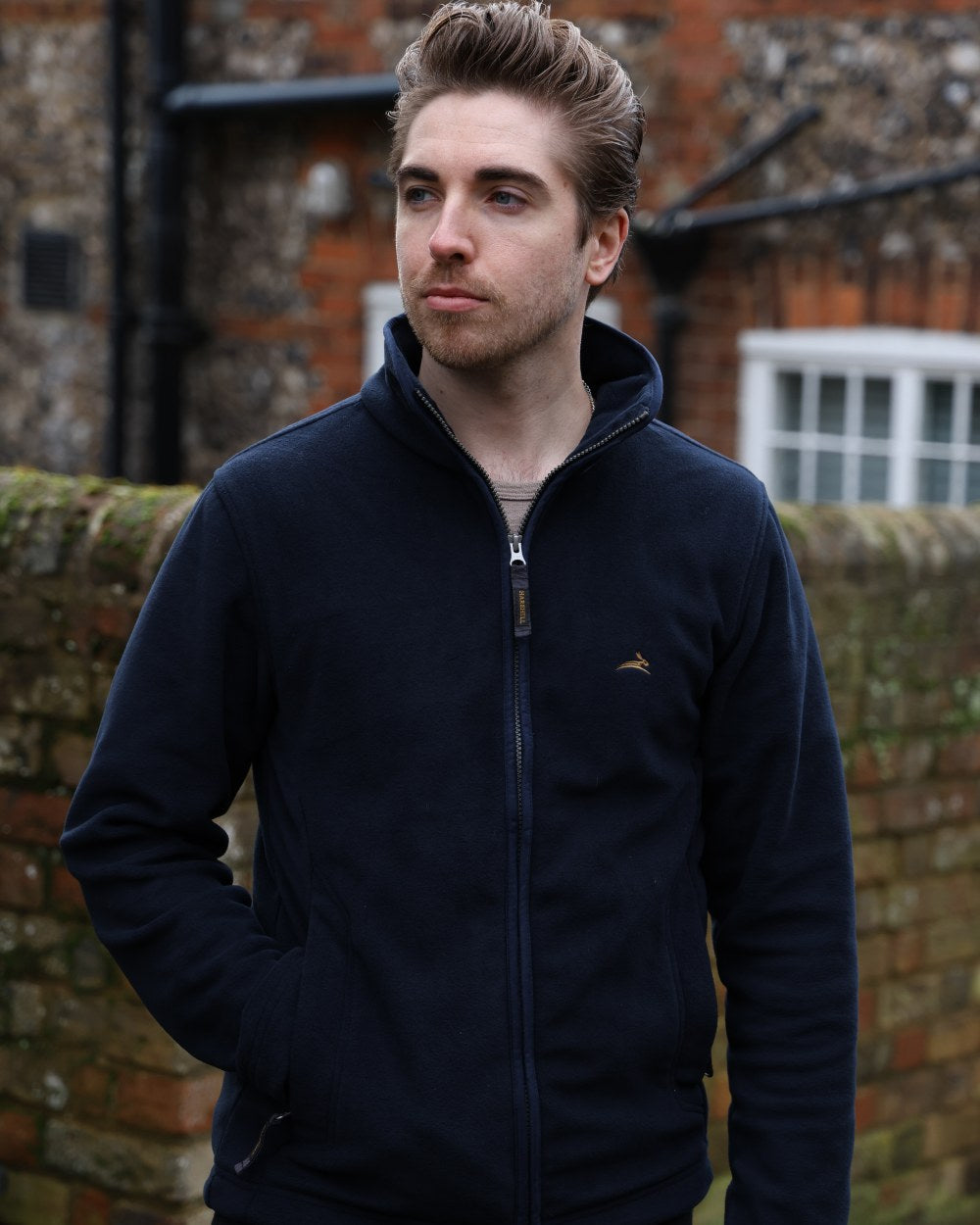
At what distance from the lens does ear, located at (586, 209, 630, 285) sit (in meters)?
2.42

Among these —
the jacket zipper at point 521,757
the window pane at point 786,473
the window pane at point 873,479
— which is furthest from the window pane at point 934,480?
the jacket zipper at point 521,757

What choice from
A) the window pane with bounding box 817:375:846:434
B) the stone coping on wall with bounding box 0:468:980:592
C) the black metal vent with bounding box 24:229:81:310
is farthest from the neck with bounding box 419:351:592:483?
the black metal vent with bounding box 24:229:81:310

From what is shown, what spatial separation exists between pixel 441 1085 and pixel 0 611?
1.87 m

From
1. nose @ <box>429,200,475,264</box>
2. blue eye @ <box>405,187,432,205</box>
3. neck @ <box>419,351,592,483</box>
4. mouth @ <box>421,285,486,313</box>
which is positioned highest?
blue eye @ <box>405,187,432,205</box>

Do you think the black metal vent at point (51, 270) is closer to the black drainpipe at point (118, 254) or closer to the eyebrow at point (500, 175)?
the black drainpipe at point (118, 254)

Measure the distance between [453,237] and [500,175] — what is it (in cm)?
10

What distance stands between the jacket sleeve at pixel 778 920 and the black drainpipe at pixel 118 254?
733 cm

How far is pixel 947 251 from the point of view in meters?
7.30

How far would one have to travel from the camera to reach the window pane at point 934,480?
303 inches

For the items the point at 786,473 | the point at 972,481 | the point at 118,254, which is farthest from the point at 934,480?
the point at 118,254

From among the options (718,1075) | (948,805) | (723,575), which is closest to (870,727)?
(948,805)

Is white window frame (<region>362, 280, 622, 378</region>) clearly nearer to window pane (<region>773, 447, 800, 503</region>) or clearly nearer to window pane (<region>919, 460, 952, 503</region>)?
window pane (<region>773, 447, 800, 503</region>)

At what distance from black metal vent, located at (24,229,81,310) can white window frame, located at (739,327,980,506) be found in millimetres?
3591

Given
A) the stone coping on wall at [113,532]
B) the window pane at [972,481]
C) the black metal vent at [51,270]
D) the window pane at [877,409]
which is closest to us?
the stone coping on wall at [113,532]
